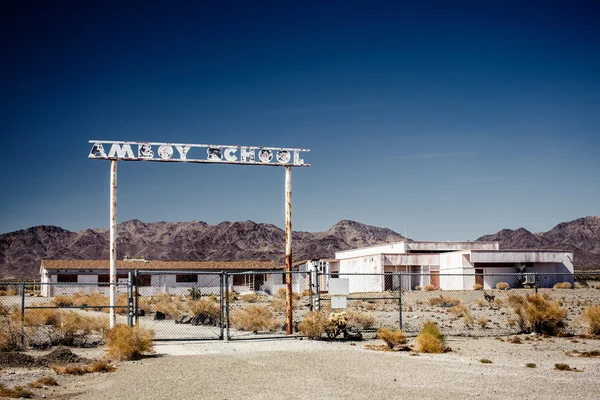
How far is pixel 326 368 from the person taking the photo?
13672 mm

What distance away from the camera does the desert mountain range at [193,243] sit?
156250mm

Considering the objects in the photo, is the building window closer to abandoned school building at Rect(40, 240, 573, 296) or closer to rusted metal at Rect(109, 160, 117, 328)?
abandoned school building at Rect(40, 240, 573, 296)

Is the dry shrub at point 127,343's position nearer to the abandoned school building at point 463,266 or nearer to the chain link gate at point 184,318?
the chain link gate at point 184,318

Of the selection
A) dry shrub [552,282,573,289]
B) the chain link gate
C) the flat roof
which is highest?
the flat roof

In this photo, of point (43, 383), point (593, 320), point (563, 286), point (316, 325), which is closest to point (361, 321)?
point (316, 325)

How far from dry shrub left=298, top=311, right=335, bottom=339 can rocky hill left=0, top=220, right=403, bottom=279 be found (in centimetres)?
12983

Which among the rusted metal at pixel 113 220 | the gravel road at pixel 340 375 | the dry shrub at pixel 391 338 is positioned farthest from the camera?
the rusted metal at pixel 113 220

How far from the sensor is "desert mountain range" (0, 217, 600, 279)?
156250 millimetres

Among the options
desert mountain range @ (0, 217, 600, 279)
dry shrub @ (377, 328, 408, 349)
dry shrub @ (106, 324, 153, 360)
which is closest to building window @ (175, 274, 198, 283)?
dry shrub @ (106, 324, 153, 360)

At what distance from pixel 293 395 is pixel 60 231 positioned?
184m

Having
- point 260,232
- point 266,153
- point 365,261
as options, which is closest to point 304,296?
point 365,261

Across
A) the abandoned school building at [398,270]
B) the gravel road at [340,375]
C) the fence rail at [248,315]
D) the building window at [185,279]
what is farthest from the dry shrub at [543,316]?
the building window at [185,279]

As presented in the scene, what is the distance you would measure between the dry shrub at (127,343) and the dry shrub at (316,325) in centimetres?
526

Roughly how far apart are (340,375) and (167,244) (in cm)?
15902
